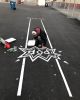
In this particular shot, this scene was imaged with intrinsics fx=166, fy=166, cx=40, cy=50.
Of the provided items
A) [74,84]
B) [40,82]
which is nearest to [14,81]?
[40,82]

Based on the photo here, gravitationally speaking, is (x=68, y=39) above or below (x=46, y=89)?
below

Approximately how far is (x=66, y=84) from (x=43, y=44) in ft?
13.7

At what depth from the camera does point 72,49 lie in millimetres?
10531

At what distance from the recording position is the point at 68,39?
12750 millimetres

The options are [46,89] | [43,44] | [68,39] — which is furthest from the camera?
[68,39]

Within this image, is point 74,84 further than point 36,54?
No

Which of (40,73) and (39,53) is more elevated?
Answer: (40,73)

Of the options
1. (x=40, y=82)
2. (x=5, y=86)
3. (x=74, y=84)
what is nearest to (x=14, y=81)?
(x=5, y=86)

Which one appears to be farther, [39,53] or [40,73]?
[39,53]

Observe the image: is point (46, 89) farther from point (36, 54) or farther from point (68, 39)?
point (68, 39)

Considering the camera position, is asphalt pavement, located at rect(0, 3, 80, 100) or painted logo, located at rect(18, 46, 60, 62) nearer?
asphalt pavement, located at rect(0, 3, 80, 100)

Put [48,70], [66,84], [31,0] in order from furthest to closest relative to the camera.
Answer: [31,0]
[48,70]
[66,84]

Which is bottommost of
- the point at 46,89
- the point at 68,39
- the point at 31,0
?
the point at 31,0

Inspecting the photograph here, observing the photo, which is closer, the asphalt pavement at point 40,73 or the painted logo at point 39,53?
the asphalt pavement at point 40,73
